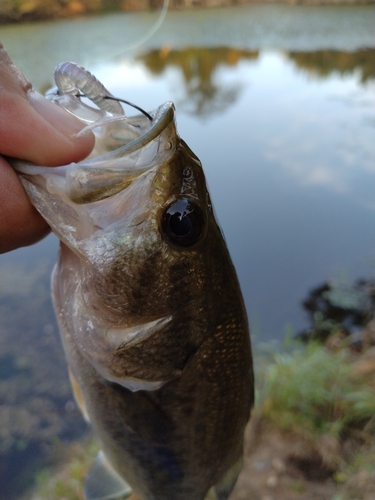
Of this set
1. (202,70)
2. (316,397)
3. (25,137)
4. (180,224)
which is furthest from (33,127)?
(202,70)

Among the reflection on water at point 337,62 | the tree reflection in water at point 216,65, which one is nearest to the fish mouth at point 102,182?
the tree reflection in water at point 216,65

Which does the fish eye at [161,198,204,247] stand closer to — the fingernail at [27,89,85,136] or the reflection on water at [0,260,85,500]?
the fingernail at [27,89,85,136]

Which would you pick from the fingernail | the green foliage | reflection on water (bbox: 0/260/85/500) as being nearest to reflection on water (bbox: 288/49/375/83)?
the green foliage

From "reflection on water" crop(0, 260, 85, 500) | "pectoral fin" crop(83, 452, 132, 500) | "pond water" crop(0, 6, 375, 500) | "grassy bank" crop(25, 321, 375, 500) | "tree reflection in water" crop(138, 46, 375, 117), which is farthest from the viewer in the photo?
"tree reflection in water" crop(138, 46, 375, 117)

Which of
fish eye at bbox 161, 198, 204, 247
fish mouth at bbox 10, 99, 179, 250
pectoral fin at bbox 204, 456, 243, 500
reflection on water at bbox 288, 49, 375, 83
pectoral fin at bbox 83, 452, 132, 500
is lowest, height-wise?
reflection on water at bbox 288, 49, 375, 83

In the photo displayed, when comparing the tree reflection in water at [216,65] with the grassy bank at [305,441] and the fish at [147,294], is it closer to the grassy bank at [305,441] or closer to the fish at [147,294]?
the grassy bank at [305,441]

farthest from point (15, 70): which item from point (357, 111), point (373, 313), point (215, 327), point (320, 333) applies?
point (357, 111)

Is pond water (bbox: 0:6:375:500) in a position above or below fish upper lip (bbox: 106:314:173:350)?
below
